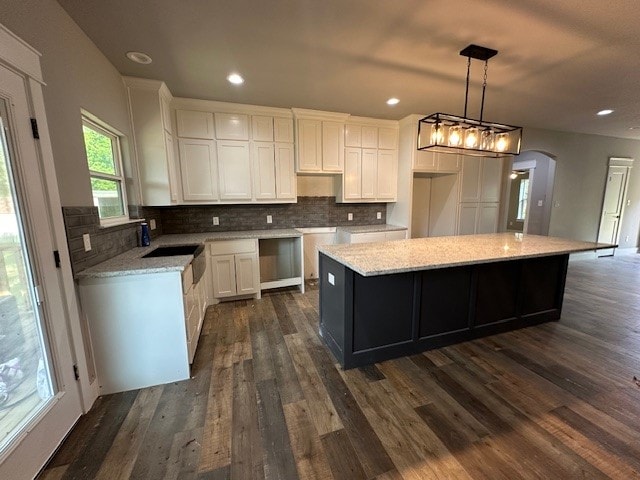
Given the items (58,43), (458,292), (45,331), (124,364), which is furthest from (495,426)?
(58,43)

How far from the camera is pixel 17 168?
4.32ft

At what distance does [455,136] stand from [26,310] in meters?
3.04

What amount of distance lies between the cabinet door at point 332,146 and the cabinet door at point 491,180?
2.56 meters

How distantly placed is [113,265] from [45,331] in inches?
22.4

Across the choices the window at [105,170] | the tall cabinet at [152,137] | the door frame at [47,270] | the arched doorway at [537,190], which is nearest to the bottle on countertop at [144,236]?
the window at [105,170]

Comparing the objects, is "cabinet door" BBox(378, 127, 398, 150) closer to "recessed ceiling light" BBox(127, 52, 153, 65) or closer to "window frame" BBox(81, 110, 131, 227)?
"recessed ceiling light" BBox(127, 52, 153, 65)

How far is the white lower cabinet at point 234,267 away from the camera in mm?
3346

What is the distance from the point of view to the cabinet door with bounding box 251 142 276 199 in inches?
143

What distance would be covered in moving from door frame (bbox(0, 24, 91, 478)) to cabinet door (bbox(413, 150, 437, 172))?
4.06m

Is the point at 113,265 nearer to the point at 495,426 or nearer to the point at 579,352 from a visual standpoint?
the point at 495,426

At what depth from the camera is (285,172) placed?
12.5ft

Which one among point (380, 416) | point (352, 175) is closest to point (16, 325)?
point (380, 416)

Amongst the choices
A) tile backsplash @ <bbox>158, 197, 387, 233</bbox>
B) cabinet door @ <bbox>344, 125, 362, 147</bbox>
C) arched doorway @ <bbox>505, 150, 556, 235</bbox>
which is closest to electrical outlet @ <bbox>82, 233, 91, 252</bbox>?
tile backsplash @ <bbox>158, 197, 387, 233</bbox>

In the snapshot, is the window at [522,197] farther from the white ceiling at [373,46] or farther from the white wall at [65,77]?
the white wall at [65,77]
